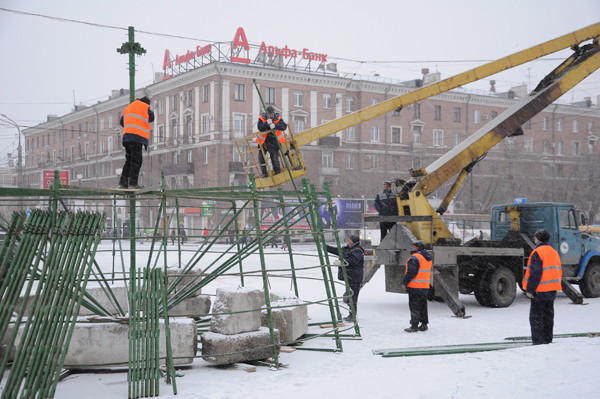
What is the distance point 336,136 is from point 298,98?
5.44 meters

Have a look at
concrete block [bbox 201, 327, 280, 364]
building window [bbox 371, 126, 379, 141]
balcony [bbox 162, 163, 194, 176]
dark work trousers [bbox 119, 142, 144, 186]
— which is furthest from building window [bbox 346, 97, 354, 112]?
concrete block [bbox 201, 327, 280, 364]

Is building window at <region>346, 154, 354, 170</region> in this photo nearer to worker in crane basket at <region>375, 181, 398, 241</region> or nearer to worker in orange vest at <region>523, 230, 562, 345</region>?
worker in crane basket at <region>375, 181, 398, 241</region>

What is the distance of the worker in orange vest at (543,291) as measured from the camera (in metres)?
8.70

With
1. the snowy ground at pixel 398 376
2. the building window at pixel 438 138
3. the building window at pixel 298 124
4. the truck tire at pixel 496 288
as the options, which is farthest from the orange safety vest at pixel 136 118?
the building window at pixel 438 138

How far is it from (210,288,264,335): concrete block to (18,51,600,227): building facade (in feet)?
114

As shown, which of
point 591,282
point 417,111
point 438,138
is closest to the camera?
point 591,282

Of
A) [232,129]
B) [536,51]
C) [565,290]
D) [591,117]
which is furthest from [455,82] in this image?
[591,117]

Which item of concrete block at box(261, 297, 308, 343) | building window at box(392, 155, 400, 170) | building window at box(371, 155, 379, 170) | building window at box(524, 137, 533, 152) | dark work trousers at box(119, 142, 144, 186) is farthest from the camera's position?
building window at box(524, 137, 533, 152)

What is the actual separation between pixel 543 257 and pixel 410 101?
18.7ft

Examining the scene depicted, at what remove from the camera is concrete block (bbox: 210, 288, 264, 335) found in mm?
7449

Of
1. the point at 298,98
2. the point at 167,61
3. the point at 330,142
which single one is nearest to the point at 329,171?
the point at 330,142

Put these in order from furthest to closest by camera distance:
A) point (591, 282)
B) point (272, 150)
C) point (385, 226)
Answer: point (591, 282)
point (385, 226)
point (272, 150)

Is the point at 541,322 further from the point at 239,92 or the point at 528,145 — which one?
the point at 528,145

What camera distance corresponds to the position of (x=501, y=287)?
13.6 metres
